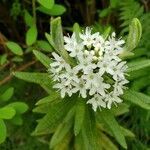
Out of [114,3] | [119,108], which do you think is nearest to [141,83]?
[119,108]

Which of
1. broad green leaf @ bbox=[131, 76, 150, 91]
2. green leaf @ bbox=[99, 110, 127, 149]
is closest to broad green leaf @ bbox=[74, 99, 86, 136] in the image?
green leaf @ bbox=[99, 110, 127, 149]

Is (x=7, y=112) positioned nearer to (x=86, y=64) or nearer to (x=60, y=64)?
(x=60, y=64)

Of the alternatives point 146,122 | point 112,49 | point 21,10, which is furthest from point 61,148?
point 21,10

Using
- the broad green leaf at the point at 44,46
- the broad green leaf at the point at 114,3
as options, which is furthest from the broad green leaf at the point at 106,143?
the broad green leaf at the point at 114,3

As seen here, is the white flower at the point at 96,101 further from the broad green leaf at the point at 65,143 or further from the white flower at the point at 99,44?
the broad green leaf at the point at 65,143

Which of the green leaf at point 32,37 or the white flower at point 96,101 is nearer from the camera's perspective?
the white flower at point 96,101

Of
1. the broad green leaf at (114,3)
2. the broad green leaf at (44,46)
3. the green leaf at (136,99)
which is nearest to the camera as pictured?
the green leaf at (136,99)

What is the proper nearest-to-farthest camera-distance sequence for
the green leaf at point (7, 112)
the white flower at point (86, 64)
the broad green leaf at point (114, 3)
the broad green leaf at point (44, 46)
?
the white flower at point (86, 64) < the green leaf at point (7, 112) < the broad green leaf at point (44, 46) < the broad green leaf at point (114, 3)
